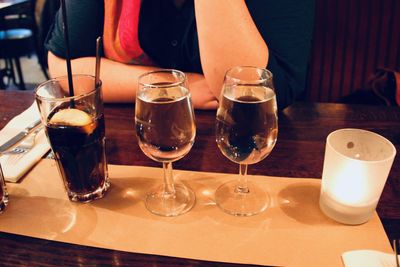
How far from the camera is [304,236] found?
2.01ft

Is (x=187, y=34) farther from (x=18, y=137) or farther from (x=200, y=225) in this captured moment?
(x=200, y=225)

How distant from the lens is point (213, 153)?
82 centimetres

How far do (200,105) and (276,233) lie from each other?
45cm

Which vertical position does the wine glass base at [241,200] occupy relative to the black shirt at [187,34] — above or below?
below

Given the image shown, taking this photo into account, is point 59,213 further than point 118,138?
No

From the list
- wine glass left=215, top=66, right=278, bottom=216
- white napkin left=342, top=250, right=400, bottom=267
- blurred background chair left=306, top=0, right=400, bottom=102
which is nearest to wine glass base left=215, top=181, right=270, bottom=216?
wine glass left=215, top=66, right=278, bottom=216

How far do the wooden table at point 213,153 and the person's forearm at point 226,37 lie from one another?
123 millimetres

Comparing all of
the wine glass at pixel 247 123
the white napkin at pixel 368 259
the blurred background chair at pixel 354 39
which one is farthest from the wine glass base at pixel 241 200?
the blurred background chair at pixel 354 39

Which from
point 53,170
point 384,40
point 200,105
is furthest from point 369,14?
point 53,170

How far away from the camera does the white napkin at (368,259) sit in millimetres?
554

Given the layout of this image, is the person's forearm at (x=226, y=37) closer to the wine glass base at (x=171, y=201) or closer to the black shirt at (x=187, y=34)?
the black shirt at (x=187, y=34)

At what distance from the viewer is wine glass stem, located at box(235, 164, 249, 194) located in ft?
2.33

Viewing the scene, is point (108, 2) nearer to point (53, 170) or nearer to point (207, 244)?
point (53, 170)

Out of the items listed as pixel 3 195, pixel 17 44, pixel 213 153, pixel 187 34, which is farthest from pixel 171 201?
pixel 17 44
